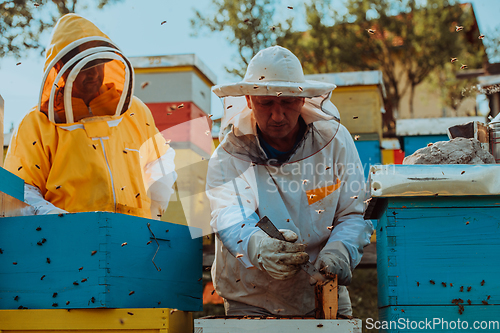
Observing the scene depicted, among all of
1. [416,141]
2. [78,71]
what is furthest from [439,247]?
[416,141]

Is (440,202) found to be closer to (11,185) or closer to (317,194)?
(317,194)

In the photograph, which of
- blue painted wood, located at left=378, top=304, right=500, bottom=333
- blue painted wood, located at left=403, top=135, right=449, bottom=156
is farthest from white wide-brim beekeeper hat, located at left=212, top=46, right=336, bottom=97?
blue painted wood, located at left=403, top=135, right=449, bottom=156

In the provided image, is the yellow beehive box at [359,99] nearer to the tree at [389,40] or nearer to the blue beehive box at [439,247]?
the blue beehive box at [439,247]

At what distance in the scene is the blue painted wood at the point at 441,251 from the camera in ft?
5.42

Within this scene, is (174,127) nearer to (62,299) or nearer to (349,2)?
(62,299)

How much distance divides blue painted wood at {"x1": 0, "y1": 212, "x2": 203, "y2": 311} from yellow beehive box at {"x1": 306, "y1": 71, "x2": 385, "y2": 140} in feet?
10.4

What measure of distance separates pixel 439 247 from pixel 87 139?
5.80 feet

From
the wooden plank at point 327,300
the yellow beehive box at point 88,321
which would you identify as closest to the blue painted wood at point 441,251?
the wooden plank at point 327,300

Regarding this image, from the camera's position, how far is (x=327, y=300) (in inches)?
63.4

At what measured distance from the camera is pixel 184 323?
202cm

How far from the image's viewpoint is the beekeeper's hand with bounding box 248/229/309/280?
1.76 m

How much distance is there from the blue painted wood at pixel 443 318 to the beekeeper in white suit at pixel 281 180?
0.43m

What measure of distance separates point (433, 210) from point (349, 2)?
1410cm

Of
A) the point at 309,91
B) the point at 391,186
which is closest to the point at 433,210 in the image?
the point at 391,186
